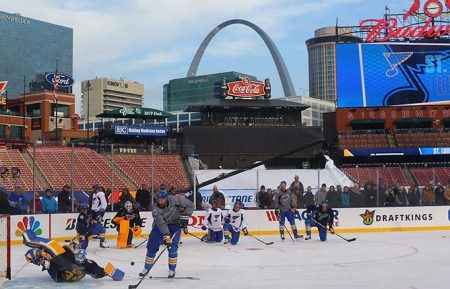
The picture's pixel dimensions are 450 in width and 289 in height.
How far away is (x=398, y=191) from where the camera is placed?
2298cm

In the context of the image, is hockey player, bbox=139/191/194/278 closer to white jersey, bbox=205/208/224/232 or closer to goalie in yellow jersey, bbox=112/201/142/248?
goalie in yellow jersey, bbox=112/201/142/248

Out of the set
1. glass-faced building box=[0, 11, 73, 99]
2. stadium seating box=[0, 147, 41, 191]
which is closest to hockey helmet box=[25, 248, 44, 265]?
stadium seating box=[0, 147, 41, 191]

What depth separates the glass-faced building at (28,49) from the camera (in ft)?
509

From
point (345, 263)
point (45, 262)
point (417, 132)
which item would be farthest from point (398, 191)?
point (417, 132)

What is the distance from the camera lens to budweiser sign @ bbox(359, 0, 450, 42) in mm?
48125

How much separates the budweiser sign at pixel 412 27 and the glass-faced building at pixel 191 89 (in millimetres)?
108564

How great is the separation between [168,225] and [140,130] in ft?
131

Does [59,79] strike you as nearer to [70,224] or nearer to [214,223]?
[70,224]

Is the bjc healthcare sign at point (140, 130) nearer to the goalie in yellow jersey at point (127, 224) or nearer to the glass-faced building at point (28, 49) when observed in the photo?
the goalie in yellow jersey at point (127, 224)

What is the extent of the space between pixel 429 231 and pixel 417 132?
26.4 meters

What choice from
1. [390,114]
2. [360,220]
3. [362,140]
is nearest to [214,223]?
[360,220]

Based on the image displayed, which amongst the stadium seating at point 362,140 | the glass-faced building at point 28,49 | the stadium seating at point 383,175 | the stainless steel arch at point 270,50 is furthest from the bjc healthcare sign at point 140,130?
the glass-faced building at point 28,49

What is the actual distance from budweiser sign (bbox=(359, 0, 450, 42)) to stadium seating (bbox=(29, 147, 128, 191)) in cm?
2384

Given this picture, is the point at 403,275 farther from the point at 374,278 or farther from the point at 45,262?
the point at 45,262
